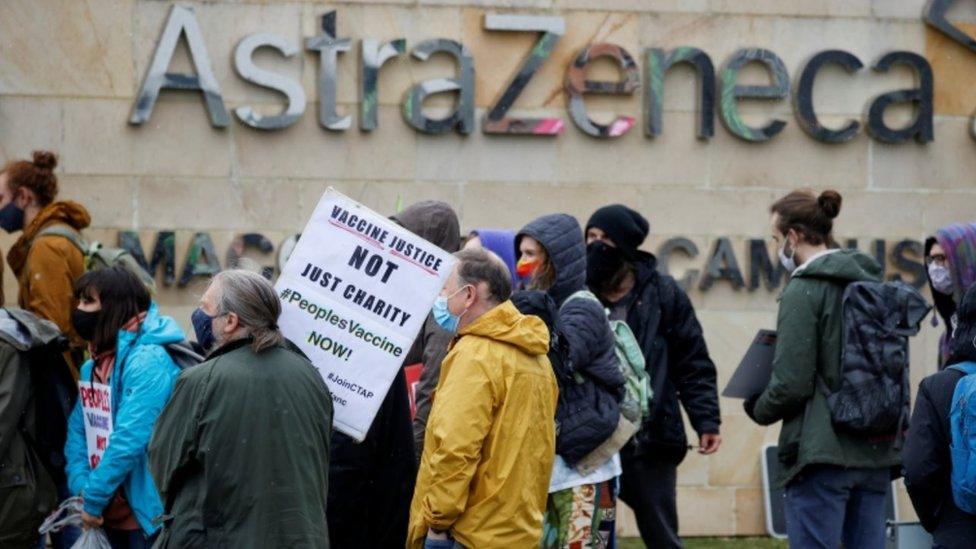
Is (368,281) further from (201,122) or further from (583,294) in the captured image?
(201,122)

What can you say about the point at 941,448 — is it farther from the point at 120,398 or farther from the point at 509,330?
the point at 120,398

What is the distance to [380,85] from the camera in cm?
998

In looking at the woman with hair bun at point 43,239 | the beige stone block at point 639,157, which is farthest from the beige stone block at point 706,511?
the woman with hair bun at point 43,239

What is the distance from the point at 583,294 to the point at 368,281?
4.41 ft

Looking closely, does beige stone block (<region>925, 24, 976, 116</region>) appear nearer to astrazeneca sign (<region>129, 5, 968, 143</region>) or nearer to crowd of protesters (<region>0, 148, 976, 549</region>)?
astrazeneca sign (<region>129, 5, 968, 143</region>)

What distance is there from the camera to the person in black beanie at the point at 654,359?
7.73 metres

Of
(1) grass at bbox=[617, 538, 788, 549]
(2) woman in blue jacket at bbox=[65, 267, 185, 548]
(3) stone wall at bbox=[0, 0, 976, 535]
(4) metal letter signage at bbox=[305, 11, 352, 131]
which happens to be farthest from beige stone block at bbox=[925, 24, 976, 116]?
(2) woman in blue jacket at bbox=[65, 267, 185, 548]

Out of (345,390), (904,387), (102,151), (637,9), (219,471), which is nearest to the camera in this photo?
(219,471)

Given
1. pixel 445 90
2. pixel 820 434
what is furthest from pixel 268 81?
pixel 820 434

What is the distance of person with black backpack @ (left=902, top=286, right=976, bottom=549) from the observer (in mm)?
5702

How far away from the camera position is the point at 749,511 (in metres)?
10.5

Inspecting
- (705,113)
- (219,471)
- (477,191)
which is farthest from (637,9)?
(219,471)

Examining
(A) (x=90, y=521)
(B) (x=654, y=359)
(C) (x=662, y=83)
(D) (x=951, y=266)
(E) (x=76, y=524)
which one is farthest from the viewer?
(C) (x=662, y=83)

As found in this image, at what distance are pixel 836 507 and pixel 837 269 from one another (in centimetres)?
103
